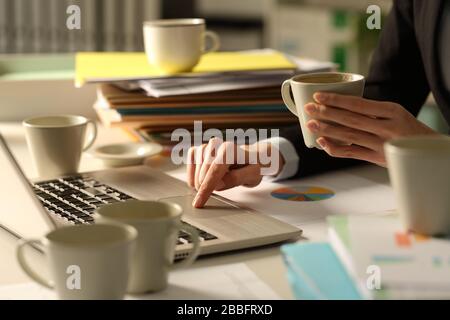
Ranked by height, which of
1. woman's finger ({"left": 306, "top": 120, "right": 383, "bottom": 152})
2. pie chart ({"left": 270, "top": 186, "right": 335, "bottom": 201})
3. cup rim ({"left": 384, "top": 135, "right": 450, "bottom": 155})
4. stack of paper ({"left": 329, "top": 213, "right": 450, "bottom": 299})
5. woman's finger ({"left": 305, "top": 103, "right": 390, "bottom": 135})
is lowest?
pie chart ({"left": 270, "top": 186, "right": 335, "bottom": 201})

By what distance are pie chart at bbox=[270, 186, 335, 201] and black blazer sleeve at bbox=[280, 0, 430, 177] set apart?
1.09 ft

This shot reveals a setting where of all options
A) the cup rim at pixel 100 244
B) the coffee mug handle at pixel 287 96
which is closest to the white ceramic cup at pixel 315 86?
the coffee mug handle at pixel 287 96

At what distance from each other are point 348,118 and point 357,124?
0.08 ft

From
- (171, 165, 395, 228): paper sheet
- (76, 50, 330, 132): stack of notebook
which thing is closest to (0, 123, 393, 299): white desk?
(171, 165, 395, 228): paper sheet

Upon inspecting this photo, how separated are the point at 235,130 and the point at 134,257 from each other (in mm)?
797

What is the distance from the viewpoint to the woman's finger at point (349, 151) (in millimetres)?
1122

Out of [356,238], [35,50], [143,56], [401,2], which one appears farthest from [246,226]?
[35,50]

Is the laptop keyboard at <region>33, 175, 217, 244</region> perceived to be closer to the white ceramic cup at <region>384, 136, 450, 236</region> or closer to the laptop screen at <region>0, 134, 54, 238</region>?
the laptop screen at <region>0, 134, 54, 238</region>

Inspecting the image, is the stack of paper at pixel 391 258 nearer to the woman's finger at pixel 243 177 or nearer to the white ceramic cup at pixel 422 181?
the white ceramic cup at pixel 422 181

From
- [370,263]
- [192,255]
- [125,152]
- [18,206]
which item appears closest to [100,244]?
[192,255]

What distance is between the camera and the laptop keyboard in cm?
111

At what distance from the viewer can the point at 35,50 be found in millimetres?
3625

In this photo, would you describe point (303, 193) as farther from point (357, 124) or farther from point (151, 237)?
point (151, 237)

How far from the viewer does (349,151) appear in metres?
1.17
